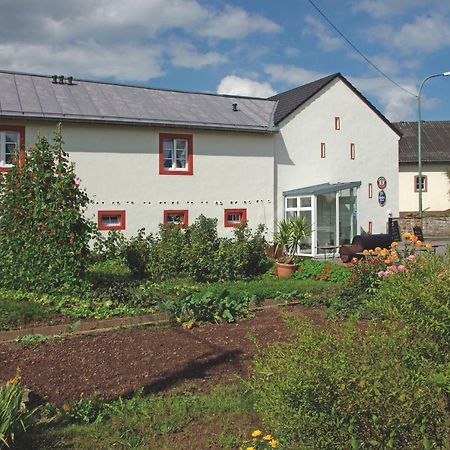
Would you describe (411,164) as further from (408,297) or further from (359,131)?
(408,297)

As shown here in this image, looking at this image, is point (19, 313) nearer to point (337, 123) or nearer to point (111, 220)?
point (111, 220)

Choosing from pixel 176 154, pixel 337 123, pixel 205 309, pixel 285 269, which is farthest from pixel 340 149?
pixel 205 309

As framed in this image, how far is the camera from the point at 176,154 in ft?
64.1

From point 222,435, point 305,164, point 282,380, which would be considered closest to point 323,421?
point 282,380

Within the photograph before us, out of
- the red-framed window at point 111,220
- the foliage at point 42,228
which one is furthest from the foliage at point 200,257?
the red-framed window at point 111,220

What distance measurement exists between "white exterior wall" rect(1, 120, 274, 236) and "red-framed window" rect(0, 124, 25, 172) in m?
0.21

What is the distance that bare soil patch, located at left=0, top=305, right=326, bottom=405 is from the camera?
5.88 meters

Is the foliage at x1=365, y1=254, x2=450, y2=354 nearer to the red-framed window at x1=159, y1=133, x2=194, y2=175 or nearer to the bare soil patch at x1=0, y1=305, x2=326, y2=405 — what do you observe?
the bare soil patch at x1=0, y1=305, x2=326, y2=405

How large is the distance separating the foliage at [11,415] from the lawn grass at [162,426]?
0.49 feet

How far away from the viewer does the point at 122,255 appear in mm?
13562

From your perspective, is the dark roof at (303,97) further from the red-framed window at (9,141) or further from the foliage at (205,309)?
the foliage at (205,309)

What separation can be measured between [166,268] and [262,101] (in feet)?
43.5

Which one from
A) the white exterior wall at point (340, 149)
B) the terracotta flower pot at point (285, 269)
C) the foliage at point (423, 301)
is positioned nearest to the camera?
the foliage at point (423, 301)

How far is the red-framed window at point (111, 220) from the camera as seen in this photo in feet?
59.1
